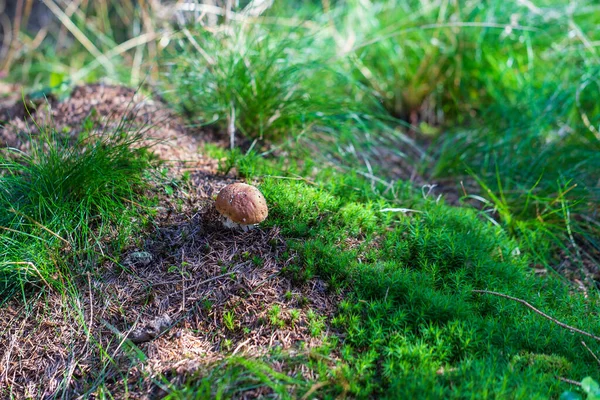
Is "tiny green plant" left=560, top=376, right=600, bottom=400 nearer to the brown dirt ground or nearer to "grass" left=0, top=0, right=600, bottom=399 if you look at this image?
"grass" left=0, top=0, right=600, bottom=399

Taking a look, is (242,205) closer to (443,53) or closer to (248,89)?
(248,89)

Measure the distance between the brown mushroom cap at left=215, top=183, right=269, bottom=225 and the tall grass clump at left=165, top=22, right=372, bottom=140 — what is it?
41.8 inches

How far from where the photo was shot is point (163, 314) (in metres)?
2.41

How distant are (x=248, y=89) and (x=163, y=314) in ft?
6.19

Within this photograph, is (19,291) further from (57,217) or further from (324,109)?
(324,109)

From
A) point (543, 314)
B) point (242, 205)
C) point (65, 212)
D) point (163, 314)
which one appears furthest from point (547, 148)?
point (65, 212)

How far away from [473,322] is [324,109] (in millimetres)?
2024

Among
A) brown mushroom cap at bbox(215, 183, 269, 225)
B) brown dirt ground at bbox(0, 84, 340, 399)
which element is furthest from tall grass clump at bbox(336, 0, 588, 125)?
brown dirt ground at bbox(0, 84, 340, 399)

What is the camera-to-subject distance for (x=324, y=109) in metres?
3.71

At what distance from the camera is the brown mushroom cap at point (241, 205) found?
8.24ft

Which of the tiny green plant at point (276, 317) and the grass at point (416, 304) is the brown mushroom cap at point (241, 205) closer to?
the grass at point (416, 304)

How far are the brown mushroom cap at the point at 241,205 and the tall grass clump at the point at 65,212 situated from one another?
1.94 feet

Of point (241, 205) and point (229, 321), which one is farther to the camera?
point (241, 205)

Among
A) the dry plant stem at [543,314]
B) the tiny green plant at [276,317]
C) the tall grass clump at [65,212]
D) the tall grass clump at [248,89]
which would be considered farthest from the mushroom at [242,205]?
the dry plant stem at [543,314]
